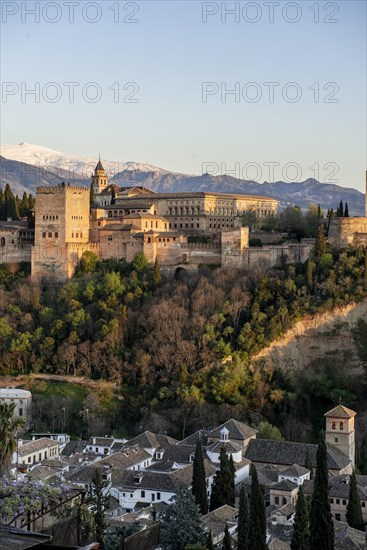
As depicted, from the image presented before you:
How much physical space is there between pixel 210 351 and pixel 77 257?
34.1ft

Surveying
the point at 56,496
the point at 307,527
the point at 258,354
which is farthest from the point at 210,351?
the point at 56,496

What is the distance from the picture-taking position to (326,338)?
4731 centimetres

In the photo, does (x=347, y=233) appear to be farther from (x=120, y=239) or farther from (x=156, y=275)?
(x=120, y=239)

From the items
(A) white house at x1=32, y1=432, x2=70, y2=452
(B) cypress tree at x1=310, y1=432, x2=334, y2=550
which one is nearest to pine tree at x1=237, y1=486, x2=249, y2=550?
(B) cypress tree at x1=310, y1=432, x2=334, y2=550

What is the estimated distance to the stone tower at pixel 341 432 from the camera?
37.0 metres

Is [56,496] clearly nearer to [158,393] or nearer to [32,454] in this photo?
[32,454]

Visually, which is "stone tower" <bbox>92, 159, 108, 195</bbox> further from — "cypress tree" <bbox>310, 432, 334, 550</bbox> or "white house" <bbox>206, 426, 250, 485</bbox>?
"cypress tree" <bbox>310, 432, 334, 550</bbox>

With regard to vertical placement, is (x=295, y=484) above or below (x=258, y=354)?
below

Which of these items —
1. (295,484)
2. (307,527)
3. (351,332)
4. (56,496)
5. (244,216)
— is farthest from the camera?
(244,216)

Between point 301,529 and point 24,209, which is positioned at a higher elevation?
point 24,209

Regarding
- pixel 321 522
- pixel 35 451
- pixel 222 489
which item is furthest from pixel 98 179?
pixel 321 522

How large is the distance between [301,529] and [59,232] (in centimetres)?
2894

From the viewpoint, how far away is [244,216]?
57.7 meters

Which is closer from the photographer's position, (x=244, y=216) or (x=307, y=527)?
(x=307, y=527)
